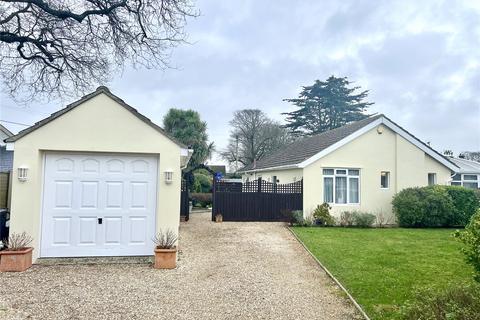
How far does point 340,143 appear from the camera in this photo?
51.8 feet

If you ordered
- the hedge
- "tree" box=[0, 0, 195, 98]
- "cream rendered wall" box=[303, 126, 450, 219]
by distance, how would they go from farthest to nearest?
"cream rendered wall" box=[303, 126, 450, 219], the hedge, "tree" box=[0, 0, 195, 98]

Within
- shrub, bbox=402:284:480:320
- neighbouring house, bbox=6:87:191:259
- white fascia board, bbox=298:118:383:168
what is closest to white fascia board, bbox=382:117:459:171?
white fascia board, bbox=298:118:383:168

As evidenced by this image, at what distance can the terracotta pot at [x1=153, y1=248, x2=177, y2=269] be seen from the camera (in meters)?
7.63

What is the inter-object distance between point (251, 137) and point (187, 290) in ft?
106

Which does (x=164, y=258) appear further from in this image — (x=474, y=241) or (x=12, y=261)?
(x=474, y=241)

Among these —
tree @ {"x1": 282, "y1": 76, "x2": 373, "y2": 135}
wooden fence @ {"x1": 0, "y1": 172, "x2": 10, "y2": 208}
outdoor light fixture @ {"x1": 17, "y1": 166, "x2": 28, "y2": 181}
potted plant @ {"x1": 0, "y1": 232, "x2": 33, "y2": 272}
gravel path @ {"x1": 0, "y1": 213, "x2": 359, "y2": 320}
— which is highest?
tree @ {"x1": 282, "y1": 76, "x2": 373, "y2": 135}

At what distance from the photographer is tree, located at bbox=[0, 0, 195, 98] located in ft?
31.4

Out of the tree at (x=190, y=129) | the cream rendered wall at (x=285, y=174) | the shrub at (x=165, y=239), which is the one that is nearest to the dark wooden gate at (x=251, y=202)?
the cream rendered wall at (x=285, y=174)

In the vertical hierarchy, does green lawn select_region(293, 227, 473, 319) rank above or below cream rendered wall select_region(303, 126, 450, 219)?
below

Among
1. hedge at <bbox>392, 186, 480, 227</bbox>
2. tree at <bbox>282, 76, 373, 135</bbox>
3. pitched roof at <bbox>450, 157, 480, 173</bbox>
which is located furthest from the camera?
tree at <bbox>282, 76, 373, 135</bbox>

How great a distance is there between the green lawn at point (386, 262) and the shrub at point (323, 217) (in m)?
1.69

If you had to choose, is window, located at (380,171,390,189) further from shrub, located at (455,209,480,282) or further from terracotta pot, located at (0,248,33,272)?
terracotta pot, located at (0,248,33,272)

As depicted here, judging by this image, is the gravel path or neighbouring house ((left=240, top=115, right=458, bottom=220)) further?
neighbouring house ((left=240, top=115, right=458, bottom=220))

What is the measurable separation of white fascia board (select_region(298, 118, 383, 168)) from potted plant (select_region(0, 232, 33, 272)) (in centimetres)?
1133
